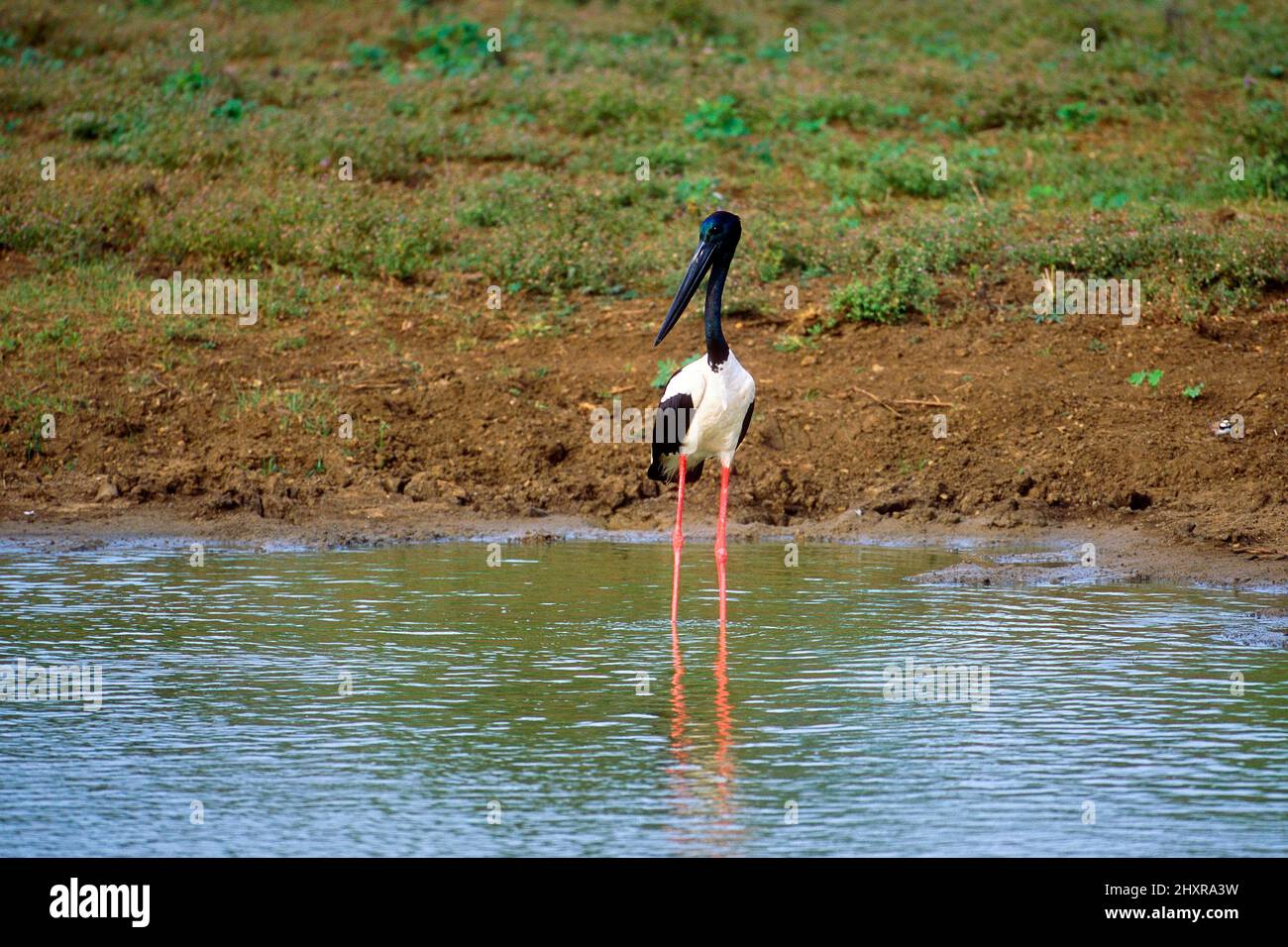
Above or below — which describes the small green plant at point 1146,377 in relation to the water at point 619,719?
above

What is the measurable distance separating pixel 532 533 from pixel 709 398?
2.05 m

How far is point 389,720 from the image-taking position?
682 cm

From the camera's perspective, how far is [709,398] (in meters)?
9.71

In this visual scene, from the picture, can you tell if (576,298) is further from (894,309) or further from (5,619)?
(5,619)

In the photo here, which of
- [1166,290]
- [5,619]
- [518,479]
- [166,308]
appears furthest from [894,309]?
[5,619]

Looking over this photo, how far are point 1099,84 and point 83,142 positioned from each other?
10.8 m

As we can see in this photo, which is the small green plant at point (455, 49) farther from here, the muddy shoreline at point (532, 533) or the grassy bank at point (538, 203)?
the muddy shoreline at point (532, 533)

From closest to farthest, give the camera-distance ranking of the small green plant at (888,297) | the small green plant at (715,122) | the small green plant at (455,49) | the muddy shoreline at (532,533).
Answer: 1. the muddy shoreline at (532,533)
2. the small green plant at (888,297)
3. the small green plant at (715,122)
4. the small green plant at (455,49)

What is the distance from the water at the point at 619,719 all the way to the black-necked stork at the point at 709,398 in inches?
29.1

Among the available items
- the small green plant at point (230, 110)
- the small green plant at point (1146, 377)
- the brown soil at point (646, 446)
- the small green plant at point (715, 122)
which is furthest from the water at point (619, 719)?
the small green plant at point (230, 110)

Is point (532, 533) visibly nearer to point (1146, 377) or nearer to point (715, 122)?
point (1146, 377)

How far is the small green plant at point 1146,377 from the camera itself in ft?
41.0

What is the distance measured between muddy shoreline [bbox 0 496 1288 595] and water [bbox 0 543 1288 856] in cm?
78

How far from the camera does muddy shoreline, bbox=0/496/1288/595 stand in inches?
409
